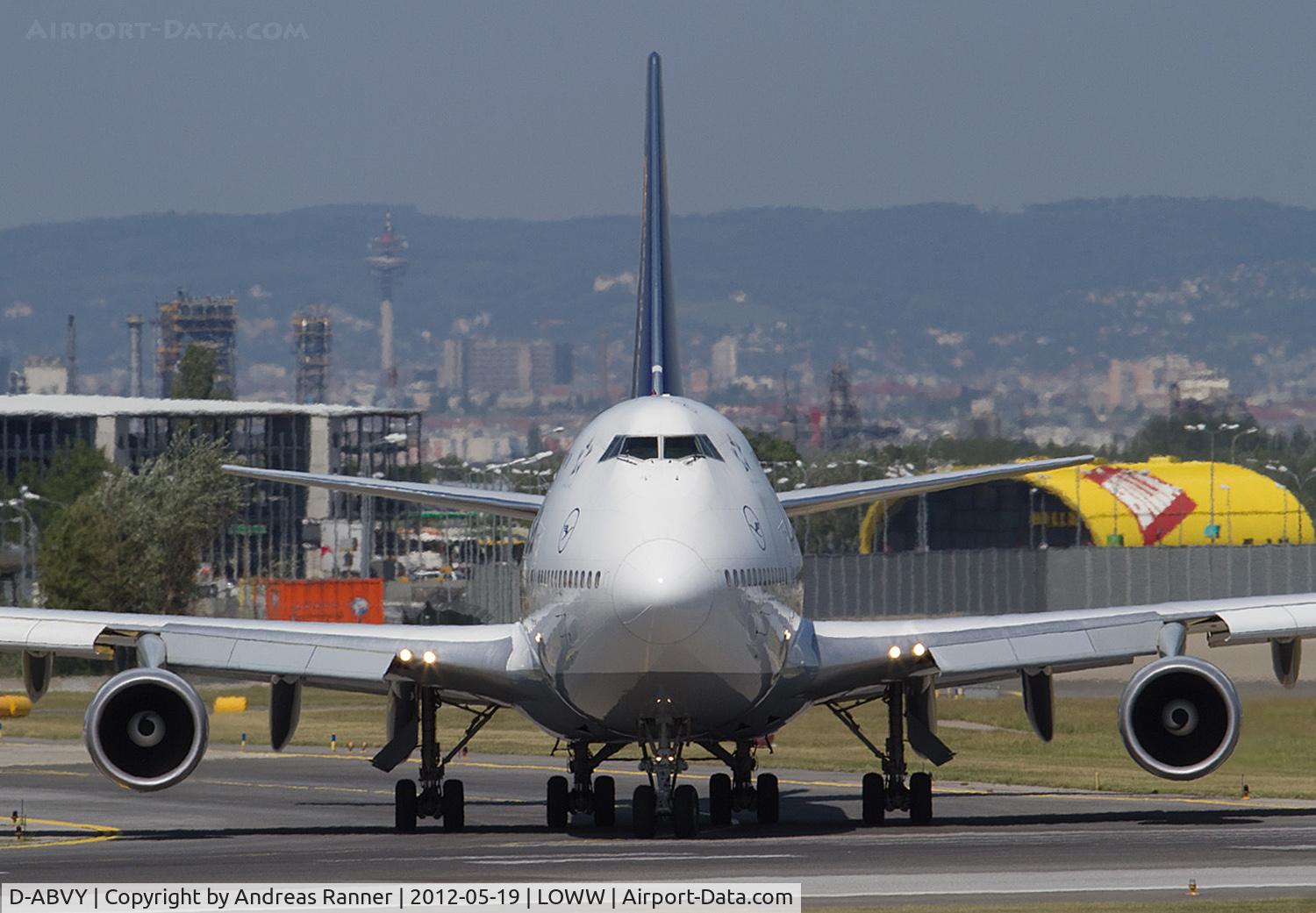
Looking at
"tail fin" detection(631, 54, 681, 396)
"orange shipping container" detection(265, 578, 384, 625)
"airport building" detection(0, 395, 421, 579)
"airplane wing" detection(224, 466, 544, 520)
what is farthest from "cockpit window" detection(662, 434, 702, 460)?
"airport building" detection(0, 395, 421, 579)

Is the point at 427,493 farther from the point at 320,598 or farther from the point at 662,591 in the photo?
the point at 320,598

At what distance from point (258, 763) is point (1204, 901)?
31.2 metres

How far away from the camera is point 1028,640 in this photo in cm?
2938

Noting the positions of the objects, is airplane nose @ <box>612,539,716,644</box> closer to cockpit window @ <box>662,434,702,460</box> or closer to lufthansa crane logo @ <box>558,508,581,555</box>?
lufthansa crane logo @ <box>558,508,581,555</box>

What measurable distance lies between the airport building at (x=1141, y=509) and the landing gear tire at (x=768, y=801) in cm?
8135

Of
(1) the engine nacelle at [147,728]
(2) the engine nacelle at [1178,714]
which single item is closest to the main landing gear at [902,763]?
(2) the engine nacelle at [1178,714]

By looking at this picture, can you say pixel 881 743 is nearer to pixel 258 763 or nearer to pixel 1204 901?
pixel 258 763

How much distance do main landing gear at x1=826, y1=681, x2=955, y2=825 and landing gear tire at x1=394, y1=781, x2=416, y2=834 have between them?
19.0 feet

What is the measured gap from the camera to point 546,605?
2736 cm

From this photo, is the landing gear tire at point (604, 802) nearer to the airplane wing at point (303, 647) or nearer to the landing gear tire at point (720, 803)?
the landing gear tire at point (720, 803)

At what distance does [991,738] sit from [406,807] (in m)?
23.3

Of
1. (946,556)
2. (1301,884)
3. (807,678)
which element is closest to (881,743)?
(807,678)

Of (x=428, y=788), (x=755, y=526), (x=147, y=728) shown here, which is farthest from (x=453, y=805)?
(x=755, y=526)
